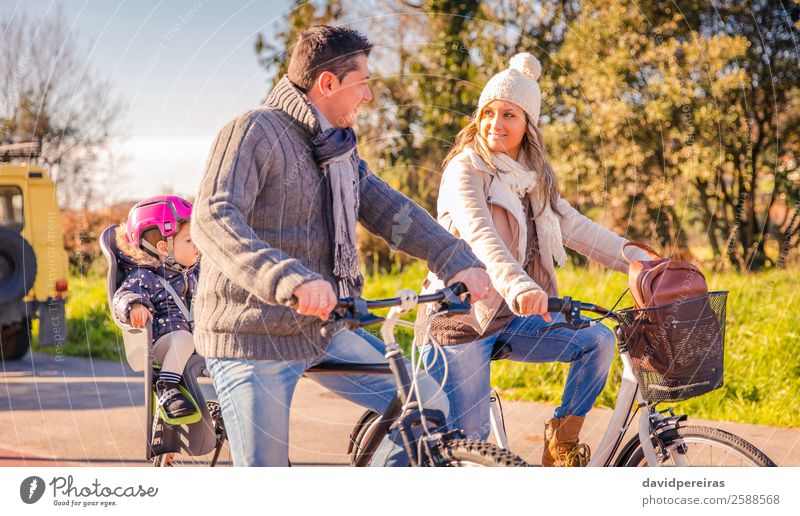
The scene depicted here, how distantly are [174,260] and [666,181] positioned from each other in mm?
5197

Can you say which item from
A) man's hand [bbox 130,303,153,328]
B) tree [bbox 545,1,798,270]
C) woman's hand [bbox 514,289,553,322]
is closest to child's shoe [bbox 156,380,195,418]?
man's hand [bbox 130,303,153,328]

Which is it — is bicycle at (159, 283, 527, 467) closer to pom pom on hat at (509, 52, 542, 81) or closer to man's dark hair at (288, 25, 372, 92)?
man's dark hair at (288, 25, 372, 92)

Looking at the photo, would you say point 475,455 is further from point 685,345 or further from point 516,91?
point 516,91

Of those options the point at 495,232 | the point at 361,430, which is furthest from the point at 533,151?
the point at 361,430

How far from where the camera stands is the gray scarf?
2799 millimetres

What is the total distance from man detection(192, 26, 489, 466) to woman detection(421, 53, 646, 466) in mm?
416

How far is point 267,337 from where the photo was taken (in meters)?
2.76

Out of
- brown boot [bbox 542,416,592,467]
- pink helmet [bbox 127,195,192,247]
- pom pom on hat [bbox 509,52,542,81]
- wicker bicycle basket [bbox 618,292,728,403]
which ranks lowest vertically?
brown boot [bbox 542,416,592,467]

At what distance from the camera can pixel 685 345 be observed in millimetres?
3018

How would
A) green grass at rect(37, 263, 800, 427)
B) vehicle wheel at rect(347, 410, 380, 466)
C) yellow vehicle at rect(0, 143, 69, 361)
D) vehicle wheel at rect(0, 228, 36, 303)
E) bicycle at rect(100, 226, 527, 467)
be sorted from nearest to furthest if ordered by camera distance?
bicycle at rect(100, 226, 527, 467) < vehicle wheel at rect(347, 410, 380, 466) < green grass at rect(37, 263, 800, 427) < vehicle wheel at rect(0, 228, 36, 303) < yellow vehicle at rect(0, 143, 69, 361)

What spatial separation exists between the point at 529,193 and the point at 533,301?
2.12 ft

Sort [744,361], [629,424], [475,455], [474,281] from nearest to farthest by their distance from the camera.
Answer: [475,455] → [474,281] → [629,424] → [744,361]

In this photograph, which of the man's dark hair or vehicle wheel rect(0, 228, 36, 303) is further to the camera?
vehicle wheel rect(0, 228, 36, 303)
